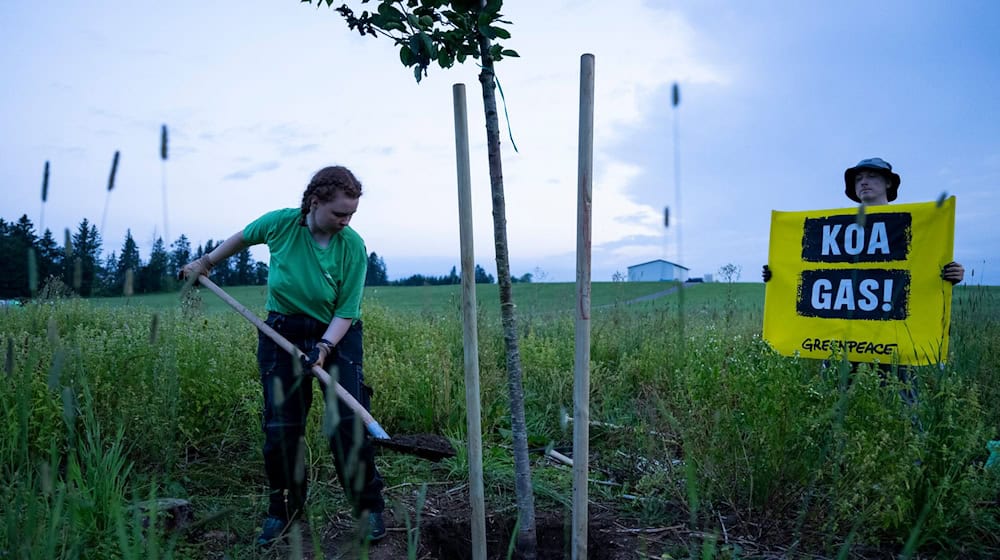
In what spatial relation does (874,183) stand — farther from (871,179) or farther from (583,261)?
(583,261)

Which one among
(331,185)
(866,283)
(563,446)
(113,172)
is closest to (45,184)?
(113,172)

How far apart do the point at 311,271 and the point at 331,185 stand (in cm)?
41

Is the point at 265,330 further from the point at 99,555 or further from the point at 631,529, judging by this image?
the point at 631,529

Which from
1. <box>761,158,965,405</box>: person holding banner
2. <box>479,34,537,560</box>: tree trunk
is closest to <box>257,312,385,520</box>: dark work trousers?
<box>479,34,537,560</box>: tree trunk

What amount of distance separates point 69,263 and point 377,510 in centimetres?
185

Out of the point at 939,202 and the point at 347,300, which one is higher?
the point at 939,202

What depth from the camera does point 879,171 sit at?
4.18 metres

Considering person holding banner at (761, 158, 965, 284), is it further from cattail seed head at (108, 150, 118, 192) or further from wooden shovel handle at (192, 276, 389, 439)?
cattail seed head at (108, 150, 118, 192)

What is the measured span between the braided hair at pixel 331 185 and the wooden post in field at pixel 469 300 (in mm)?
881

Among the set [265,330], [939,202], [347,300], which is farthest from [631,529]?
[939,202]

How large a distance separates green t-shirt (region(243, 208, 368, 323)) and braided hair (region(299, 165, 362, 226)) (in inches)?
7.4

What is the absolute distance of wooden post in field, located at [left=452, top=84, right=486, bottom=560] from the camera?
2291 mm

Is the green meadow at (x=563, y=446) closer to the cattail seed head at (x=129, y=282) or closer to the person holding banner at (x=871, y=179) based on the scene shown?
the cattail seed head at (x=129, y=282)

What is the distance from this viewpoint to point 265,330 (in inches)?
117
